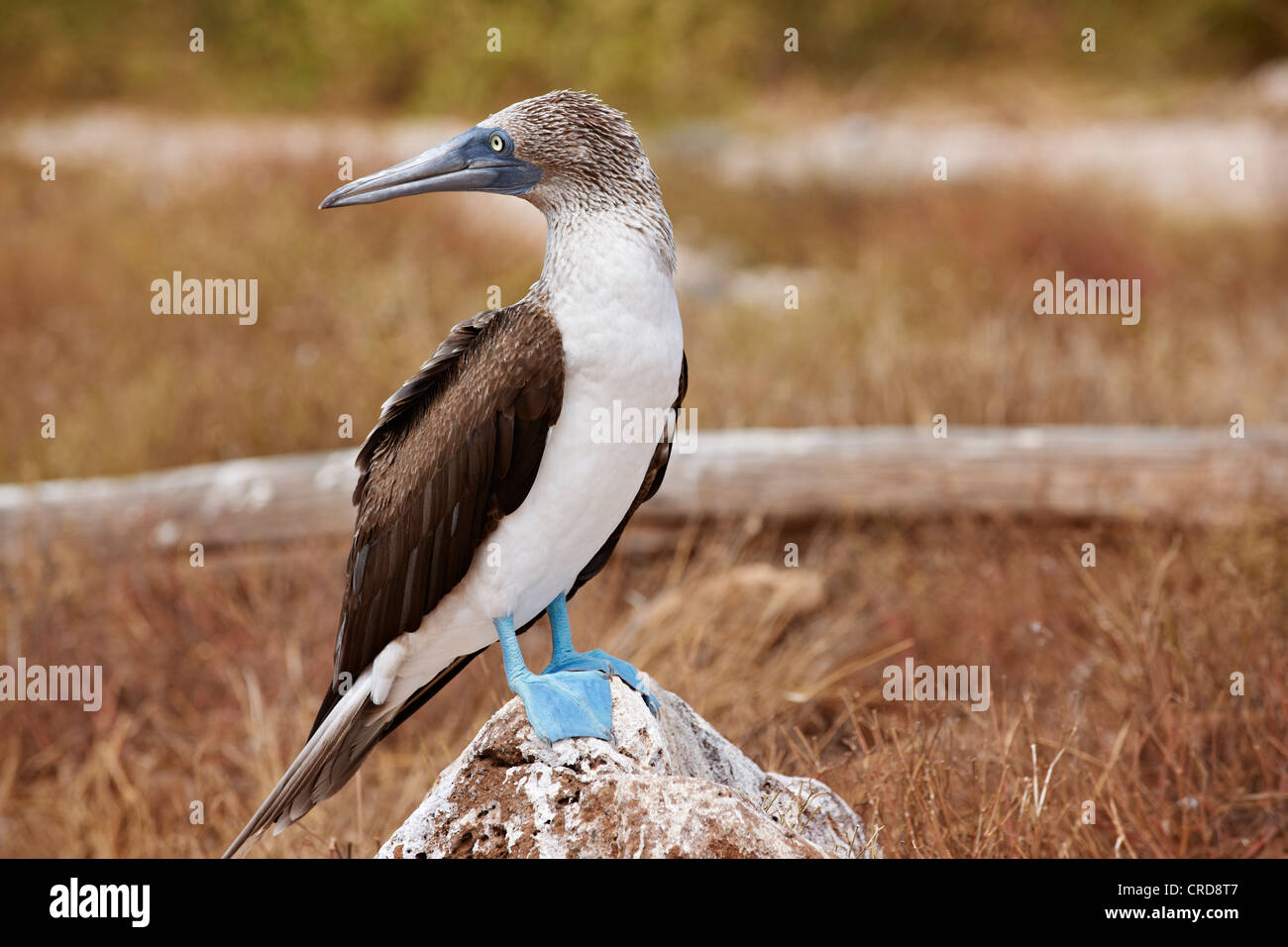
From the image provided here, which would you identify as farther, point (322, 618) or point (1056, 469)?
point (1056, 469)

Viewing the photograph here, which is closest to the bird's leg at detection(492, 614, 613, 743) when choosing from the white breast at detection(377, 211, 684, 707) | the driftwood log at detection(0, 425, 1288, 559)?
the white breast at detection(377, 211, 684, 707)

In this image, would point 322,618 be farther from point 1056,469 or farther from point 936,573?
point 1056,469

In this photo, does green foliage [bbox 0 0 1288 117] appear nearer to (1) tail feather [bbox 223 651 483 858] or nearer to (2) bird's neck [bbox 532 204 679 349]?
(2) bird's neck [bbox 532 204 679 349]

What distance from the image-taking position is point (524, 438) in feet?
7.48

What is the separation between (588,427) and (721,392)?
4098 millimetres

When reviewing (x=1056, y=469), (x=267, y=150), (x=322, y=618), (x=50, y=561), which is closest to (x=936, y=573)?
(x=1056, y=469)

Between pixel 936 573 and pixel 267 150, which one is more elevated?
pixel 267 150

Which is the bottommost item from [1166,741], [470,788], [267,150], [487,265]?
[1166,741]

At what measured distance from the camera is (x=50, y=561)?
5.00 m

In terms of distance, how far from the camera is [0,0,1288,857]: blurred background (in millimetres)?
3451

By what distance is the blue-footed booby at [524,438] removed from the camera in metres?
2.23

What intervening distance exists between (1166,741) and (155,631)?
12.7ft

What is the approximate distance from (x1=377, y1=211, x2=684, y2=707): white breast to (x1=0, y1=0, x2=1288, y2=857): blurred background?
692 millimetres

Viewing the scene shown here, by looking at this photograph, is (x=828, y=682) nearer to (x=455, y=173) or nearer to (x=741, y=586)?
(x=741, y=586)
